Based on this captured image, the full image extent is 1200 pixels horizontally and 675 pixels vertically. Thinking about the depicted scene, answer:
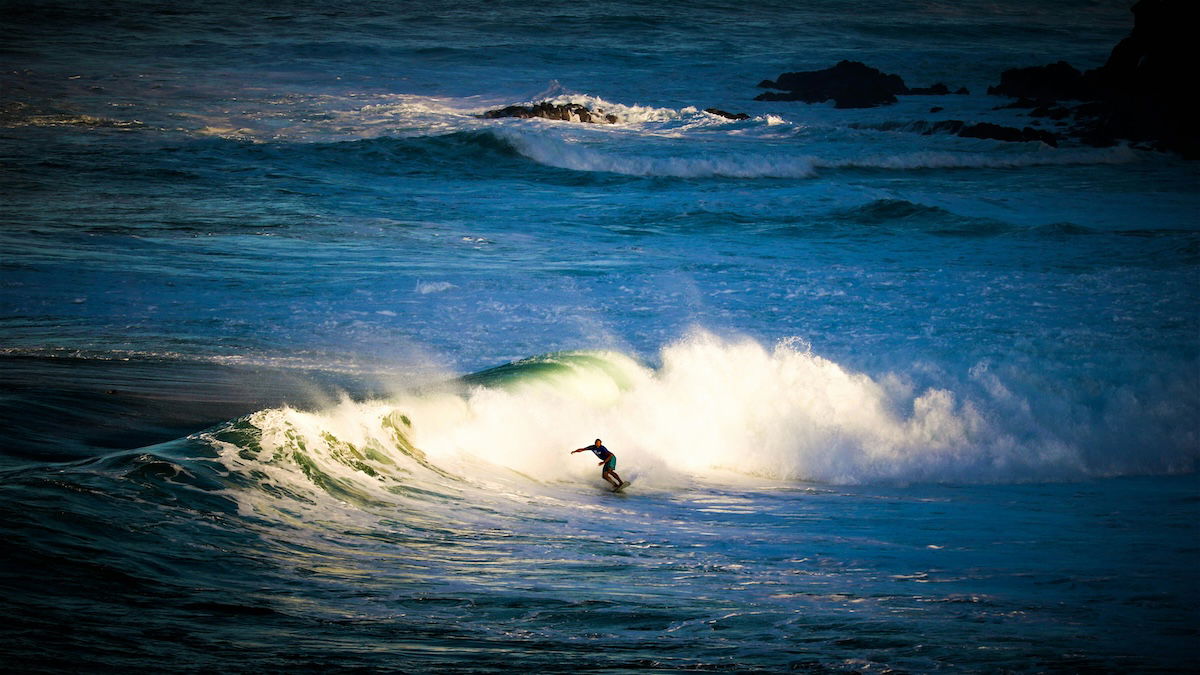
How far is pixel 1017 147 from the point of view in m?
35.5

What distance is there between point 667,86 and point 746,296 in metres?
28.7

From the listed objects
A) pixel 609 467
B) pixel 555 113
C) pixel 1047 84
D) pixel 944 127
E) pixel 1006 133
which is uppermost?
pixel 1047 84

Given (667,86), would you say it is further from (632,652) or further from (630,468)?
(632,652)

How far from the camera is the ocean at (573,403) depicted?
5.27 m

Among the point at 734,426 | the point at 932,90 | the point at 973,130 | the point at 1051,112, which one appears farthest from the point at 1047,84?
the point at 734,426

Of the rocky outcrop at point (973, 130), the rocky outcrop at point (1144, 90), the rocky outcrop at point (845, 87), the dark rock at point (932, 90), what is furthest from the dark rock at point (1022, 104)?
the rocky outcrop at point (973, 130)

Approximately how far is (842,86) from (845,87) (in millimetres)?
227

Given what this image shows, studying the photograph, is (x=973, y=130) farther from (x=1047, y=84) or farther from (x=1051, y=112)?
(x=1047, y=84)

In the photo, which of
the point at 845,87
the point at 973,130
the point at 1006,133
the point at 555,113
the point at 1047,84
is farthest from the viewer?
the point at 1047,84

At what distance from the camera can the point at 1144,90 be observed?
40625 millimetres

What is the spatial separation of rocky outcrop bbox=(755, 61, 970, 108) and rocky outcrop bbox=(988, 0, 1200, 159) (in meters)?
5.36

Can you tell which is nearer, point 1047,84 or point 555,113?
point 555,113

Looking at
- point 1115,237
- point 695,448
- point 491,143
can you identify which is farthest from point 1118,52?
point 695,448

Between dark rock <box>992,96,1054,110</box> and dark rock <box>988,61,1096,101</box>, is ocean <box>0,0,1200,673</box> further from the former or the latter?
dark rock <box>988,61,1096,101</box>
